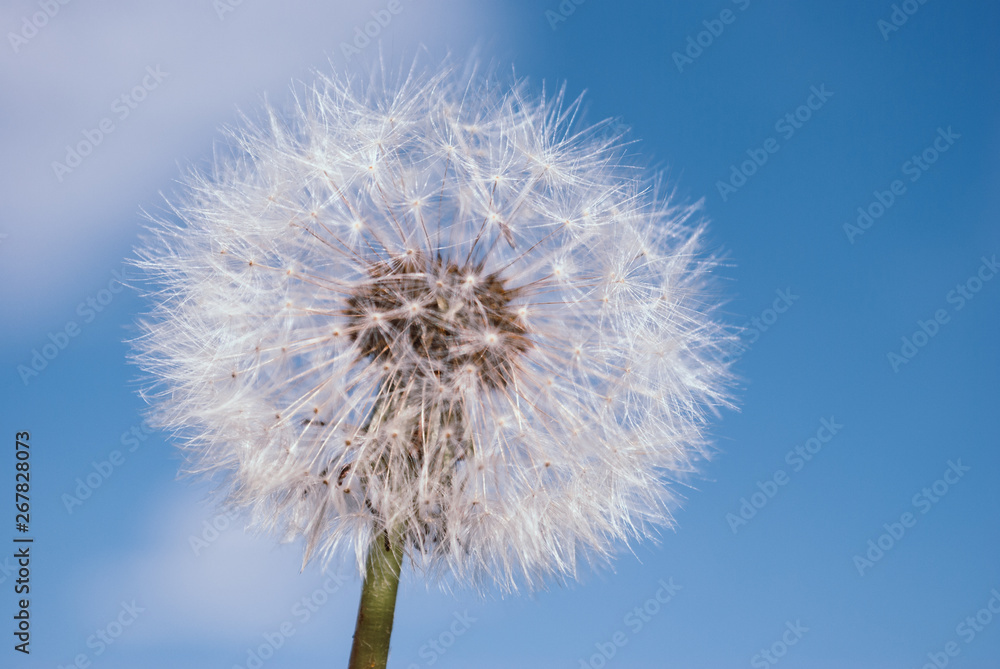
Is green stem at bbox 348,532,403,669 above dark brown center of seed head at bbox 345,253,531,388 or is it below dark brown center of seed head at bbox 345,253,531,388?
below

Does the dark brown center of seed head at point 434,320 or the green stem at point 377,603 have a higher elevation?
the dark brown center of seed head at point 434,320

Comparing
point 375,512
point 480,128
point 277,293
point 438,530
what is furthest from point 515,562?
point 480,128

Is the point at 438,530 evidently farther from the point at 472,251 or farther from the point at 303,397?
the point at 472,251

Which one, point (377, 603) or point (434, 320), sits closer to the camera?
point (377, 603)

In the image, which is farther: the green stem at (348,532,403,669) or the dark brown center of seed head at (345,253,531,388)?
the dark brown center of seed head at (345,253,531,388)

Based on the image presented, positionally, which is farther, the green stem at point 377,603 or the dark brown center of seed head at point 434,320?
the dark brown center of seed head at point 434,320

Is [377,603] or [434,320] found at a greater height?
[434,320]
